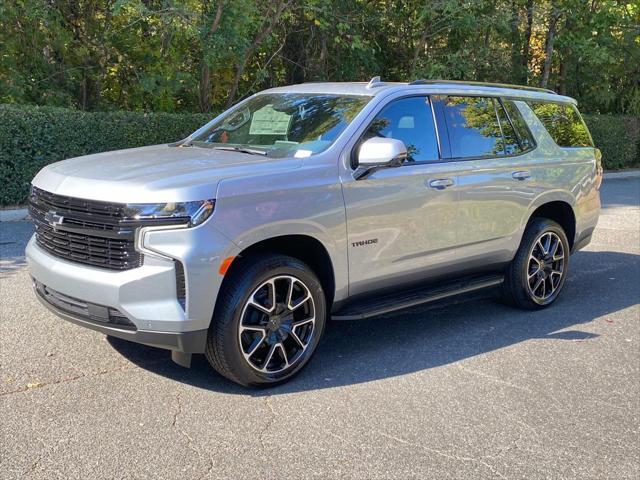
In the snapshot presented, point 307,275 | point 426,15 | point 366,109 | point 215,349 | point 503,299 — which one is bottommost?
point 503,299

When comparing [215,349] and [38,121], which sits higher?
[38,121]

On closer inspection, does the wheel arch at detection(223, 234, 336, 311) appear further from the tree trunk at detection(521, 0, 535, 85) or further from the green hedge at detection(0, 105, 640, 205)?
the tree trunk at detection(521, 0, 535, 85)

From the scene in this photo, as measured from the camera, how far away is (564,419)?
13.8 feet

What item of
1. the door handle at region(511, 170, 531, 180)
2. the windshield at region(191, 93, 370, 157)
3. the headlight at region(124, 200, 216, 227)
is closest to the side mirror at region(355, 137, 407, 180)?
the windshield at region(191, 93, 370, 157)

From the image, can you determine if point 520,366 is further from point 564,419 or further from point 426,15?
point 426,15

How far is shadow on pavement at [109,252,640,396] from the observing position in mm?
4613

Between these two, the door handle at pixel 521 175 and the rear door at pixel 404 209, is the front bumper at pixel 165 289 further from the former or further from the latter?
the door handle at pixel 521 175

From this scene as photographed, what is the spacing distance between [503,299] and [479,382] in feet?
5.99

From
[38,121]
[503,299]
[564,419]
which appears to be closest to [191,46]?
[38,121]

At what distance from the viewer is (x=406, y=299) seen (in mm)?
5137

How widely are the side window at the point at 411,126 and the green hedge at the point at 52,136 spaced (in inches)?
281

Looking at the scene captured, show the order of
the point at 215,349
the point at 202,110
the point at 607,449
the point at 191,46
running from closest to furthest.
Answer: the point at 607,449
the point at 215,349
the point at 191,46
the point at 202,110

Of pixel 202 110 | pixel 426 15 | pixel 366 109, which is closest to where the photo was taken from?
pixel 366 109

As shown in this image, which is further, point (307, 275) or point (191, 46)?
point (191, 46)
